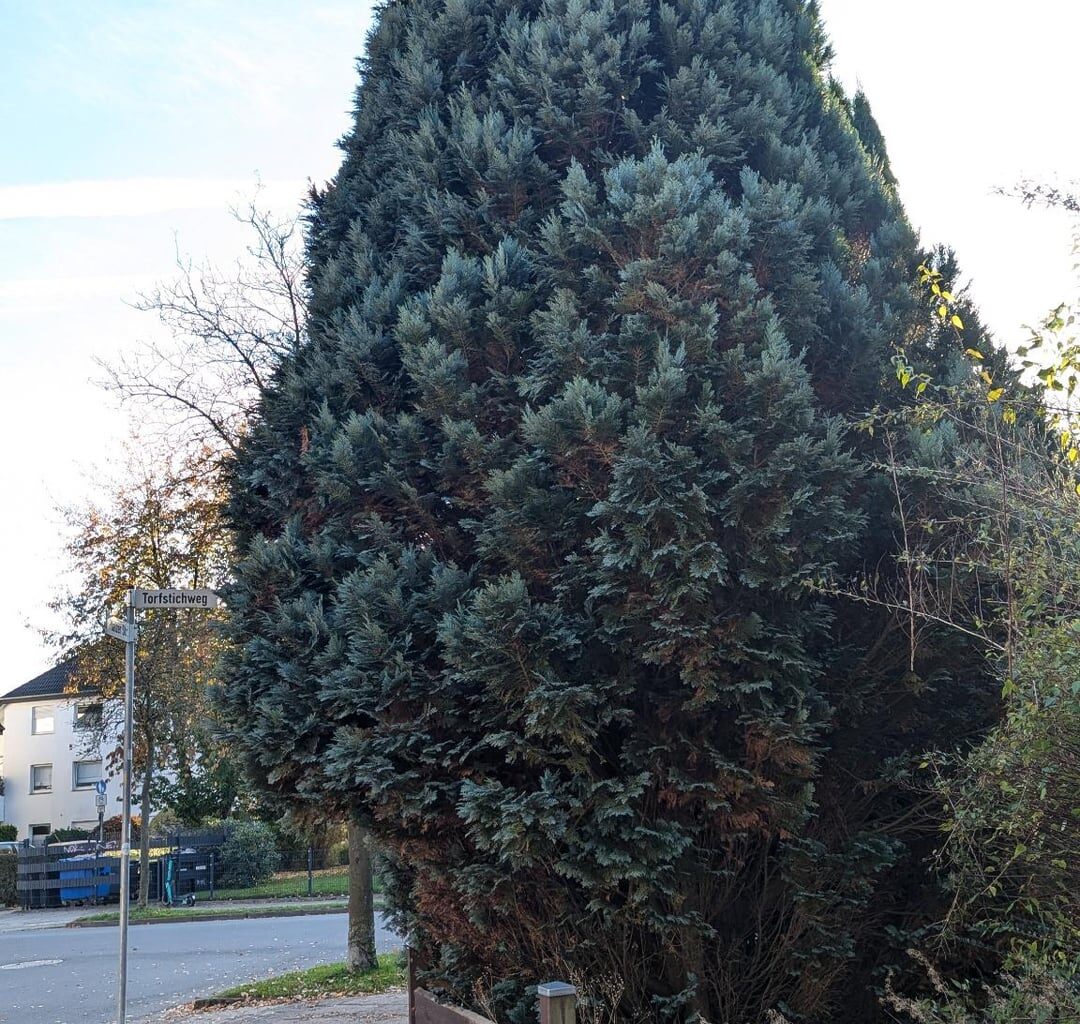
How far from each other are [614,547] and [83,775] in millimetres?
52124

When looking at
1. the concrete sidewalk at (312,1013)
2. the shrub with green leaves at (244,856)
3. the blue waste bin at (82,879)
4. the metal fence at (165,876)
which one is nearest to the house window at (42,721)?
the metal fence at (165,876)

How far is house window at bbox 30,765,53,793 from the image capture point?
51.7m

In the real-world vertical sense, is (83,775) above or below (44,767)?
below

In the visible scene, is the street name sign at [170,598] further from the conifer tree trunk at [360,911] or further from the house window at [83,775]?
the house window at [83,775]

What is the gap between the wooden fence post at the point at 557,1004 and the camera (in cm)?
400

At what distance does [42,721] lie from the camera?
52.3 metres

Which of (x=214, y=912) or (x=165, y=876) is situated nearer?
(x=214, y=912)

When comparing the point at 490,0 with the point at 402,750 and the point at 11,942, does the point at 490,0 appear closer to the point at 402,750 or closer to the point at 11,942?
the point at 402,750

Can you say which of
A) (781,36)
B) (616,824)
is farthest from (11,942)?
(781,36)

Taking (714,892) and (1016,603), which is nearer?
(1016,603)

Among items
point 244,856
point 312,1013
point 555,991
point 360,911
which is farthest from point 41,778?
point 555,991

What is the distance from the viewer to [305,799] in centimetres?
595

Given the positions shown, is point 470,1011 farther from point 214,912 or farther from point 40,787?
point 40,787

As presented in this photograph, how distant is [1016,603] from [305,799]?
144 inches
